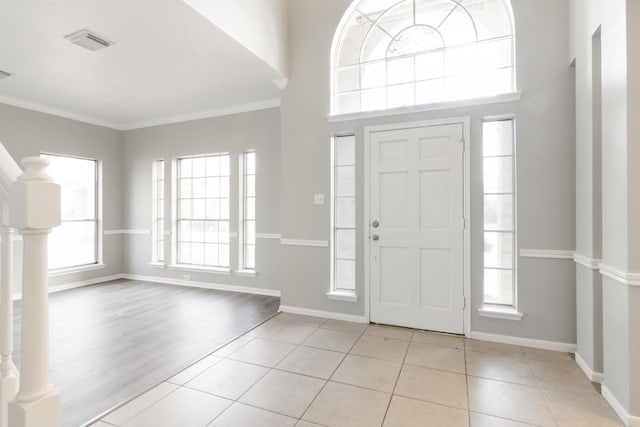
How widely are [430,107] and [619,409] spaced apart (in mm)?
2639

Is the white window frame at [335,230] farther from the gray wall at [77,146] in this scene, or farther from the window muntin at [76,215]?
the window muntin at [76,215]

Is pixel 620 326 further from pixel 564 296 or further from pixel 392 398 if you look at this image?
pixel 392 398

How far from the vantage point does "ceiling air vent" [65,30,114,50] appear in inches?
110

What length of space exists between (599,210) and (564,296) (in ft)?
2.92

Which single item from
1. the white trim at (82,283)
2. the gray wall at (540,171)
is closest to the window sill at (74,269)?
the white trim at (82,283)

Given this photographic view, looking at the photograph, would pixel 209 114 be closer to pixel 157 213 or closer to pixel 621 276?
pixel 157 213

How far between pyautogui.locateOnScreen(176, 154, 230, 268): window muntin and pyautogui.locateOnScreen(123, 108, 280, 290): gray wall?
0.62ft

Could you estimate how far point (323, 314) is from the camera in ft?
12.0

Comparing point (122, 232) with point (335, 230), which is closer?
point (335, 230)

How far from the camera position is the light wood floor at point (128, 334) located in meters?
2.23

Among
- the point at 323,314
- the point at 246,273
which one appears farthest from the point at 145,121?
the point at 323,314

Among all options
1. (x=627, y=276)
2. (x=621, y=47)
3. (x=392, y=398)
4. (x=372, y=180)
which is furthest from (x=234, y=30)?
(x=627, y=276)

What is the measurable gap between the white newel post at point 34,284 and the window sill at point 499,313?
3.11 m

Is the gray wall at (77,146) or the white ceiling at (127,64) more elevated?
the white ceiling at (127,64)
